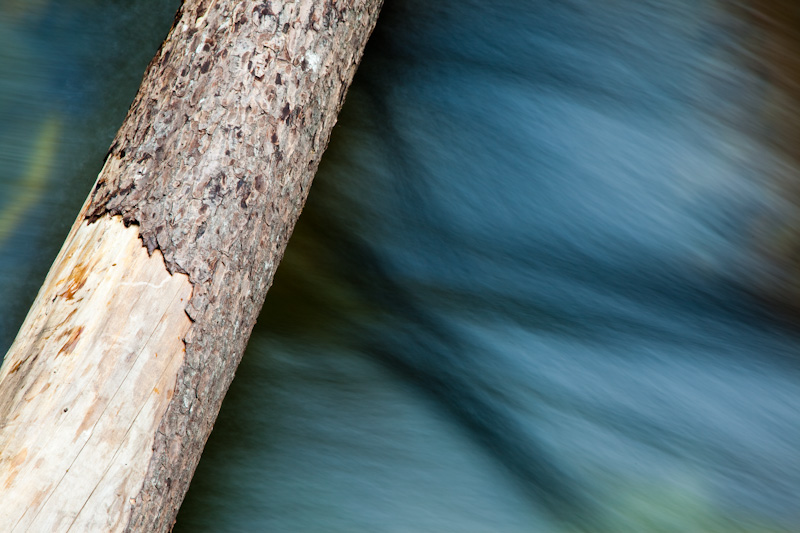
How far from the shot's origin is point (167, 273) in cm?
72

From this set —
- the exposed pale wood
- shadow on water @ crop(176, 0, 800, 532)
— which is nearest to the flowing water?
shadow on water @ crop(176, 0, 800, 532)

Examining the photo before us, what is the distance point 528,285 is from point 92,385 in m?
0.75

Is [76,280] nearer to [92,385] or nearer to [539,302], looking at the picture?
[92,385]

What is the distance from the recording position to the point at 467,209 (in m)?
1.18

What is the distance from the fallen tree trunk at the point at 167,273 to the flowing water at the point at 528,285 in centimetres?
34

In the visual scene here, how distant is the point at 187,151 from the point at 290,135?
0.47 ft

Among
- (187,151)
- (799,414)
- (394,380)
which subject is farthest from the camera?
(394,380)

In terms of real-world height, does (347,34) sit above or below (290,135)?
above

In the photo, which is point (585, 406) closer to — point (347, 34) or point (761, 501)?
point (761, 501)

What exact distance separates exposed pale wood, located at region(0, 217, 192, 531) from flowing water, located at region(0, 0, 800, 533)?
0.48 meters

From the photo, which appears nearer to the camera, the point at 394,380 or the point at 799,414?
the point at 799,414

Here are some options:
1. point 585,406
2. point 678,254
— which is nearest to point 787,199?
point 678,254

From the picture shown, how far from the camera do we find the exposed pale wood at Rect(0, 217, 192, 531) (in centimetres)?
63

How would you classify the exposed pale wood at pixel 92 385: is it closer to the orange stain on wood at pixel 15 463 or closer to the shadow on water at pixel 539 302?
the orange stain on wood at pixel 15 463
